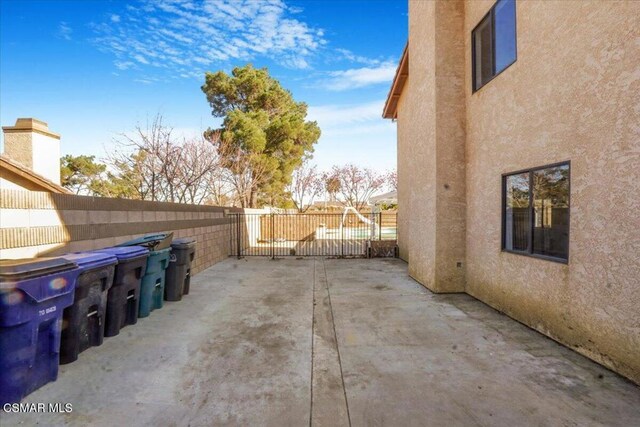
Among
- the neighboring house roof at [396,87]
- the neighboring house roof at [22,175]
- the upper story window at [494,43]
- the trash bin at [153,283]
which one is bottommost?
the trash bin at [153,283]

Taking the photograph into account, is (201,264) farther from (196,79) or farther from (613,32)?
(196,79)

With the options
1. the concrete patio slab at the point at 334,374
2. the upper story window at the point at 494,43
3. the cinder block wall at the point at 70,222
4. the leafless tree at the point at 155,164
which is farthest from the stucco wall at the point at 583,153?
the leafless tree at the point at 155,164

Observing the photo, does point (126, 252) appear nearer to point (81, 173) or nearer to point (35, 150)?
point (35, 150)

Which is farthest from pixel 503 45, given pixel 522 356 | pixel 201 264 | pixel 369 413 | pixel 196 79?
pixel 196 79

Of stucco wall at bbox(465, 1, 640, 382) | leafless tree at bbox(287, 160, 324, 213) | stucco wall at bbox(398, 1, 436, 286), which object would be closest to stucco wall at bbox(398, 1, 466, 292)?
stucco wall at bbox(398, 1, 436, 286)

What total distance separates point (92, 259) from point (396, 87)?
34.0ft

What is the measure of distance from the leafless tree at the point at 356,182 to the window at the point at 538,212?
33.6m

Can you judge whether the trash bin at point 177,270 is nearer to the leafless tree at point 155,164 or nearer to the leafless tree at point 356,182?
the leafless tree at point 155,164

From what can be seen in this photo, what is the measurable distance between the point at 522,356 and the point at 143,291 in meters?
5.54

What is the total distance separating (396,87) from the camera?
35.9 ft

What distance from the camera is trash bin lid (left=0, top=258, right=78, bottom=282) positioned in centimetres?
260

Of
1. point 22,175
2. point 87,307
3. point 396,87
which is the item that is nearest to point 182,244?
point 87,307

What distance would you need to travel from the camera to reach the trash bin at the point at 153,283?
16.7ft

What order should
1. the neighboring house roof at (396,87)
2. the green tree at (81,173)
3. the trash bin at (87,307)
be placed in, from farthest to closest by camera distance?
1. the green tree at (81,173)
2. the neighboring house roof at (396,87)
3. the trash bin at (87,307)
